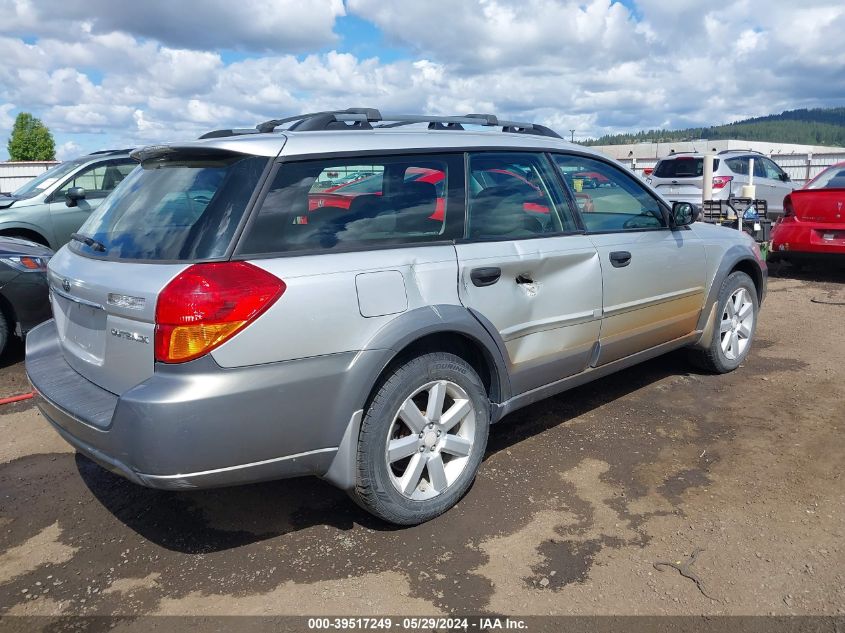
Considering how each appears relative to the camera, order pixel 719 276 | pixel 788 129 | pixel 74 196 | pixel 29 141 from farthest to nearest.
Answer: pixel 788 129 → pixel 29 141 → pixel 74 196 → pixel 719 276

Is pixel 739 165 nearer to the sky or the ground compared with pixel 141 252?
nearer to the sky

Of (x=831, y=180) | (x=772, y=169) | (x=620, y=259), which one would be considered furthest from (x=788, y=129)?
(x=620, y=259)

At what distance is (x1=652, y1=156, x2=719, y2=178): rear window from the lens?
15.6m

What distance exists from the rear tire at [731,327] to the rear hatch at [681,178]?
10744mm

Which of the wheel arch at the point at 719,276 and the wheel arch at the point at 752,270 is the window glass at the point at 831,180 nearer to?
the wheel arch at the point at 752,270

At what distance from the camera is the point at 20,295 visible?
18.6ft

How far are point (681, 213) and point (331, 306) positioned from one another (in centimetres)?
281

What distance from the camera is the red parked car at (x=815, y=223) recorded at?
867 centimetres

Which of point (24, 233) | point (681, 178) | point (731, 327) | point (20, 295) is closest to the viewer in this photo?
point (731, 327)

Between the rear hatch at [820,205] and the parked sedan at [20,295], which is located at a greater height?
the rear hatch at [820,205]

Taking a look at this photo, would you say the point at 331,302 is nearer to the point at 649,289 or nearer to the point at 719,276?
the point at 649,289

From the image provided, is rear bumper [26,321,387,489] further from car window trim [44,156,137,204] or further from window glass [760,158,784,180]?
window glass [760,158,784,180]

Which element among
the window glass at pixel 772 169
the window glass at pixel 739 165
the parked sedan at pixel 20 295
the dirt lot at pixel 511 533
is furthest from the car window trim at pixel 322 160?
the window glass at pixel 772 169

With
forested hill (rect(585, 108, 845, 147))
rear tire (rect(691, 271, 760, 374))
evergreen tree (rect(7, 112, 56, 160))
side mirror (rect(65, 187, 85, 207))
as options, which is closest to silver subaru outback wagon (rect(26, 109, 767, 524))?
rear tire (rect(691, 271, 760, 374))
